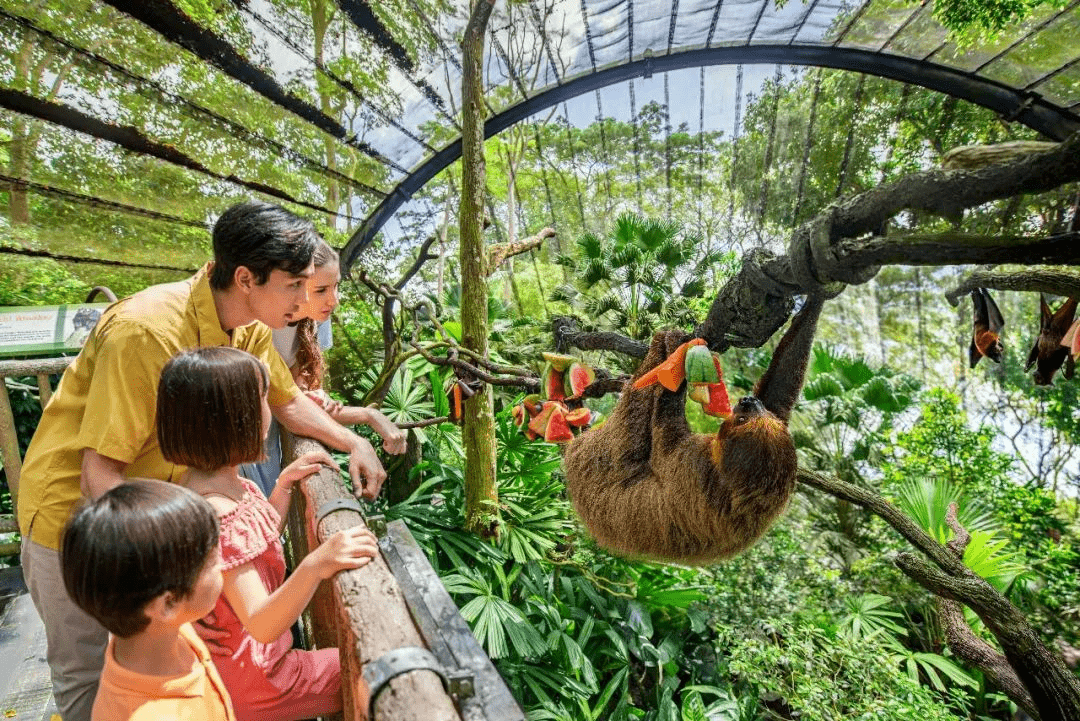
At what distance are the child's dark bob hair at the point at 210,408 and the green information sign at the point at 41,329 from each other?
222cm

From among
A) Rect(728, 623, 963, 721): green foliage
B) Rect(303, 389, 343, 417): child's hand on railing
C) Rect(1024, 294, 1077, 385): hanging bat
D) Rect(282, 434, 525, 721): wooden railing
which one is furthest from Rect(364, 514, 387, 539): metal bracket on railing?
Rect(728, 623, 963, 721): green foliage

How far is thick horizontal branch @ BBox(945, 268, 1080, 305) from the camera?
1.36 meters

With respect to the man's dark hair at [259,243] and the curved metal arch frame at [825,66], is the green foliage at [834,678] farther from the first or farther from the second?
the curved metal arch frame at [825,66]

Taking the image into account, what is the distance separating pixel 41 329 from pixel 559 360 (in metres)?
2.69

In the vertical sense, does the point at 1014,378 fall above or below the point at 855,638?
above

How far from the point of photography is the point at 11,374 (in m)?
2.48

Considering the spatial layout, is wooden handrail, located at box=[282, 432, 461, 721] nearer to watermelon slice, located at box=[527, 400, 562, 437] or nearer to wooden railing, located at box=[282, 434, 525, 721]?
wooden railing, located at box=[282, 434, 525, 721]

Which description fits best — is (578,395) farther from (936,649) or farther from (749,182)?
(749,182)

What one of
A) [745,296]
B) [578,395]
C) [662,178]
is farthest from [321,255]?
[662,178]

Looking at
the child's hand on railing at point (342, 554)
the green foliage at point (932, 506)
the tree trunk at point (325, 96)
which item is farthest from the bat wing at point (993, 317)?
the tree trunk at point (325, 96)

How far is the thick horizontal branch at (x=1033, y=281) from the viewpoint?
1.36 m

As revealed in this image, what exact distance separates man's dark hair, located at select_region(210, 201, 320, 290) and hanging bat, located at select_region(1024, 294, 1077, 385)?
8.02 feet

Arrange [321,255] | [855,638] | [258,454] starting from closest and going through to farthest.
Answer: [258,454] < [321,255] < [855,638]

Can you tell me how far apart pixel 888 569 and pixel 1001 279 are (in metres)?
5.05
